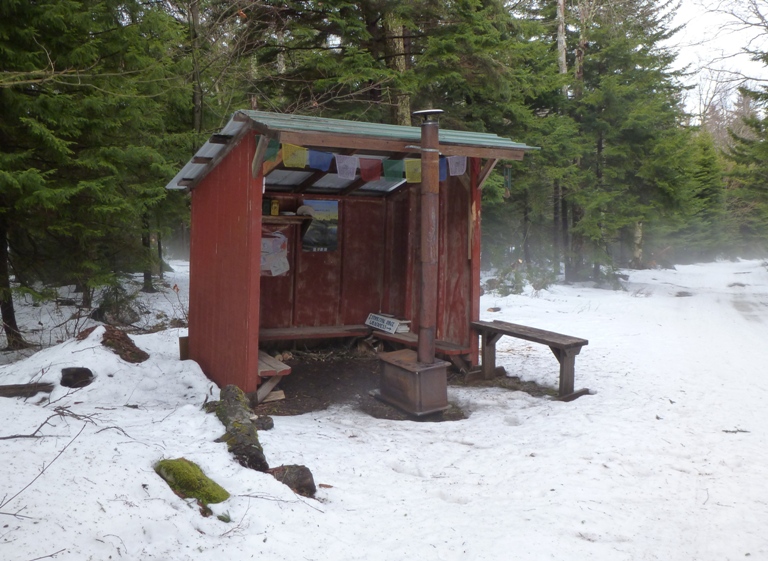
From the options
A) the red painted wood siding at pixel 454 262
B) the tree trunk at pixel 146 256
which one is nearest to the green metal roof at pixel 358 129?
the red painted wood siding at pixel 454 262

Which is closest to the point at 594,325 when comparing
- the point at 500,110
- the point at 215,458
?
the point at 500,110

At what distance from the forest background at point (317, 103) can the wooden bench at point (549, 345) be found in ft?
6.72

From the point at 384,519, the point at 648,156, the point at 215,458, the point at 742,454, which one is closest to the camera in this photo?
the point at 384,519

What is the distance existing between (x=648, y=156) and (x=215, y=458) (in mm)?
16865

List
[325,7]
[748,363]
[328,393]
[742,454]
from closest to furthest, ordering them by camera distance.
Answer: [742,454]
[328,393]
[748,363]
[325,7]

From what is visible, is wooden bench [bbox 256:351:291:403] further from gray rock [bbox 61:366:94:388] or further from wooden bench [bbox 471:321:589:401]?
wooden bench [bbox 471:321:589:401]

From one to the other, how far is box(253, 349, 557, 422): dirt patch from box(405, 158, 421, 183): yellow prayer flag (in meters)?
2.51

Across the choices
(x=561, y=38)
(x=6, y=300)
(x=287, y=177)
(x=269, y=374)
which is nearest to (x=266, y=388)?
(x=269, y=374)

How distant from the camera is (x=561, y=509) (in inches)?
149

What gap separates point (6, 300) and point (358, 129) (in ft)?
21.3

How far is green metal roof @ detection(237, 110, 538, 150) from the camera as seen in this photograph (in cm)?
552

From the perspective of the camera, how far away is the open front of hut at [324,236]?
5.95m

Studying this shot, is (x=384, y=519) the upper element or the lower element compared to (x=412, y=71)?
lower

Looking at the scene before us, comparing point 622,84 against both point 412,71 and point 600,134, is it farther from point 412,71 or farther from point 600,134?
point 412,71
